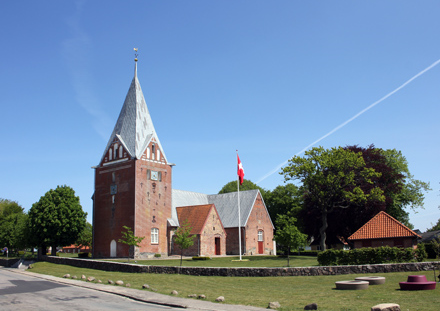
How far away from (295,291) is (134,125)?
40648 mm

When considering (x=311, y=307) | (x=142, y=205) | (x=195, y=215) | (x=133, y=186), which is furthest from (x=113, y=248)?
(x=311, y=307)

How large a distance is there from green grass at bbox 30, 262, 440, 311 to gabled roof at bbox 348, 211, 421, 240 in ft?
48.5

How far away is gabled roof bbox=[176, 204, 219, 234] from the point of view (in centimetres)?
5474

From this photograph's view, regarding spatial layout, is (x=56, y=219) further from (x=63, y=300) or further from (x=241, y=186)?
(x=241, y=186)

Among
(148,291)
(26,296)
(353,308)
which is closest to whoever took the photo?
(353,308)

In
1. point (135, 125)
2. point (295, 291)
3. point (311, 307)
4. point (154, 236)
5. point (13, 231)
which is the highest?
point (135, 125)

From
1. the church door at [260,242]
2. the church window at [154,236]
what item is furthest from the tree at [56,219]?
the church door at [260,242]

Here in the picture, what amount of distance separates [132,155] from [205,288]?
112 ft

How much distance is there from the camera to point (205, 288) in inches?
837

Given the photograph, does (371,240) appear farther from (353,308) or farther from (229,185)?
(229,185)

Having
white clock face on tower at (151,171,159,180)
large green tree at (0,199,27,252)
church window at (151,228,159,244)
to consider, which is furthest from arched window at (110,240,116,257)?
large green tree at (0,199,27,252)

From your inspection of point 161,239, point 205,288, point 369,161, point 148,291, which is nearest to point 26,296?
point 148,291

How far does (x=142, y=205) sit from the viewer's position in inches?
2062

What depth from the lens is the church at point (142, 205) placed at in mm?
52438
